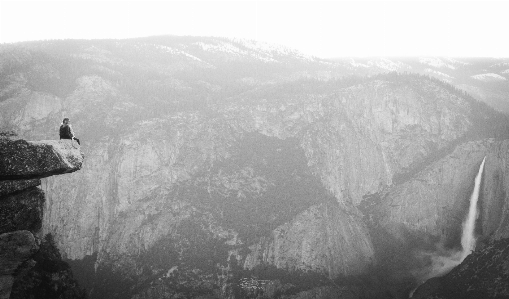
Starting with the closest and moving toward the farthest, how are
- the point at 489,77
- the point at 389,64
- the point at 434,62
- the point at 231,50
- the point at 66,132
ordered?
the point at 66,132, the point at 489,77, the point at 231,50, the point at 389,64, the point at 434,62

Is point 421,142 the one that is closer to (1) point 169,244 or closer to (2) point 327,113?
(2) point 327,113

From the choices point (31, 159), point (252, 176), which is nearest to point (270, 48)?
point (252, 176)

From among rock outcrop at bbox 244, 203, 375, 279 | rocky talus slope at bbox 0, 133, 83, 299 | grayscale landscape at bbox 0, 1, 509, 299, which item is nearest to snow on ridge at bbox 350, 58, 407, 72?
grayscale landscape at bbox 0, 1, 509, 299

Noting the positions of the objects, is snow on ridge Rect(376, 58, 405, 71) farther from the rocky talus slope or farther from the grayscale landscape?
the rocky talus slope

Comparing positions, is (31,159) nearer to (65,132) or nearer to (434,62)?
(65,132)

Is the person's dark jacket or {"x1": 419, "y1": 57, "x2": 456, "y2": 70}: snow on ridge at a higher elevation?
{"x1": 419, "y1": 57, "x2": 456, "y2": 70}: snow on ridge

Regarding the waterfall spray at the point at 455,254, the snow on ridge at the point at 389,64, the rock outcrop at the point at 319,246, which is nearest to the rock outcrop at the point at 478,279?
the waterfall spray at the point at 455,254
